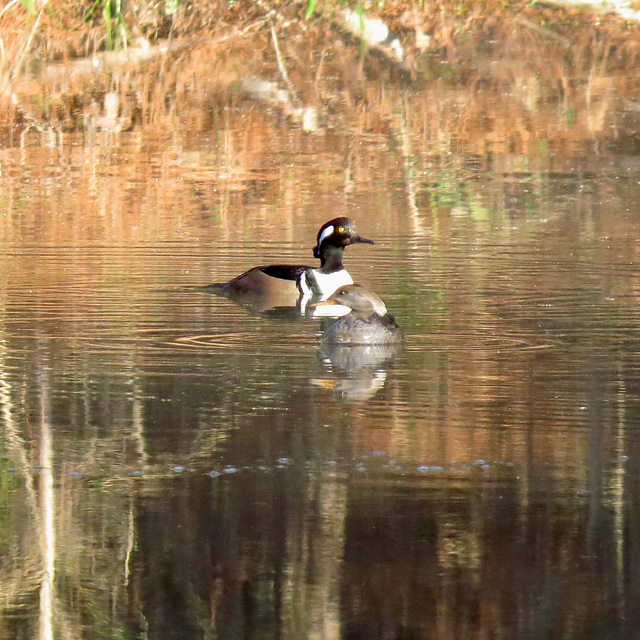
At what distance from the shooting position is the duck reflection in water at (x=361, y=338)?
8.82 meters

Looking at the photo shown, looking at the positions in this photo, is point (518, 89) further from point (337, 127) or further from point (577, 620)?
point (577, 620)

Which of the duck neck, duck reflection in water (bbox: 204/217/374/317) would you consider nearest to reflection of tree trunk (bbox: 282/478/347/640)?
duck reflection in water (bbox: 204/217/374/317)

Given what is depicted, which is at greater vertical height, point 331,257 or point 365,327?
point 331,257

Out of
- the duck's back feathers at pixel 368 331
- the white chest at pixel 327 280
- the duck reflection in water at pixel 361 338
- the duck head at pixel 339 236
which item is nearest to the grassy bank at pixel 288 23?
the duck head at pixel 339 236

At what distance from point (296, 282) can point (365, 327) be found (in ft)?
9.42

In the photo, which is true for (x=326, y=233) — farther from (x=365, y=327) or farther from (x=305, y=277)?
(x=365, y=327)

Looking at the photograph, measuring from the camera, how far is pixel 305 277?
1216cm

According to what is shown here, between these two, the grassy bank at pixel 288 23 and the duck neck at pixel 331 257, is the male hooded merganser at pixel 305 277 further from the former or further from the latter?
the grassy bank at pixel 288 23

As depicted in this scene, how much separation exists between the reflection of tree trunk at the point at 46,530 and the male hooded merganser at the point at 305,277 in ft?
14.8

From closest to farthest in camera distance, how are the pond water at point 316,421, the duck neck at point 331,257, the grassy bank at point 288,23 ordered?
the pond water at point 316,421 → the duck neck at point 331,257 → the grassy bank at point 288,23

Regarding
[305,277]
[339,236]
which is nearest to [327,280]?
[305,277]

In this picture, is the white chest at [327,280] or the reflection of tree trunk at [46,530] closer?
the reflection of tree trunk at [46,530]

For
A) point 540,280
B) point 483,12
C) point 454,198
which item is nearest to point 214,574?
point 540,280

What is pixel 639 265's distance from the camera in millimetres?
12359
